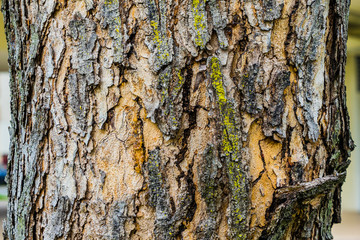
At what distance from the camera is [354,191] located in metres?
10.0

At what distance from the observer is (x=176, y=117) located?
3.53 ft

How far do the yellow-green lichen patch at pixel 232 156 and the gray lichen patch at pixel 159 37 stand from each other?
0.33 ft

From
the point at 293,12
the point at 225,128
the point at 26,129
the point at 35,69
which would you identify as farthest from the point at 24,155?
the point at 293,12

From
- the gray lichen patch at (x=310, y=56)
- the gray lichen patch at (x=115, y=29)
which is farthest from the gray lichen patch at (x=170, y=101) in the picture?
the gray lichen patch at (x=310, y=56)

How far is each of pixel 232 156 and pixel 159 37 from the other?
30 cm

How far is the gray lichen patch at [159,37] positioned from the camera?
1074 millimetres

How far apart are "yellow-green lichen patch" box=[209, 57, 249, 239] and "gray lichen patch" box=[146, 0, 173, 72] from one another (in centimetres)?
10

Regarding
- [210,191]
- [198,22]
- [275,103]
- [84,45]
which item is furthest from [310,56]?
[84,45]

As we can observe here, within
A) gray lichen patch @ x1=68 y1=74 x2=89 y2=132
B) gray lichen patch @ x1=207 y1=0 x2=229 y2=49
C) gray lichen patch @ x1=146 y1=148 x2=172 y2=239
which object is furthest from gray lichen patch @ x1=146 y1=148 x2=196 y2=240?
gray lichen patch @ x1=207 y1=0 x2=229 y2=49

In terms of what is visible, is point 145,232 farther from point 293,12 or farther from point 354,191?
point 354,191

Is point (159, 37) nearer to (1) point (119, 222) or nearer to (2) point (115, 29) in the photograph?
(2) point (115, 29)

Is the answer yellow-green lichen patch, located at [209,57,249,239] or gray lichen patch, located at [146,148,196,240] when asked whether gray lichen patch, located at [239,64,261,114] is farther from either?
gray lichen patch, located at [146,148,196,240]

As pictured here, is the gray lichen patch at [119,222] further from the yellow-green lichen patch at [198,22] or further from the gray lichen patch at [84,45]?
the yellow-green lichen patch at [198,22]

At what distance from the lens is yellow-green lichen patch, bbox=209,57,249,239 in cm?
108
